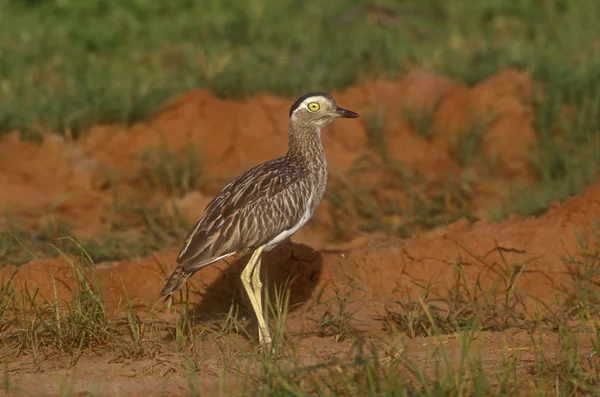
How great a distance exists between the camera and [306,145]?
26.1 ft

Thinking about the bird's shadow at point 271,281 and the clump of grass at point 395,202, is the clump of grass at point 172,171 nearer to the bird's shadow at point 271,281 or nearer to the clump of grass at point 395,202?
the clump of grass at point 395,202

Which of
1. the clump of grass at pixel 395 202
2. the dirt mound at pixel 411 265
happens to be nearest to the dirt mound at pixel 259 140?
the clump of grass at pixel 395 202

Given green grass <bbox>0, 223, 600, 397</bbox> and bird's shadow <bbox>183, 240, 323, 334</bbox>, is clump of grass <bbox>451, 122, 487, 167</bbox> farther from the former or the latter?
bird's shadow <bbox>183, 240, 323, 334</bbox>

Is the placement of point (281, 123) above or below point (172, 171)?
above

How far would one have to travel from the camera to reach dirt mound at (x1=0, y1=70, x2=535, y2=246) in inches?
424

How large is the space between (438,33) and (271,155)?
11.5 feet

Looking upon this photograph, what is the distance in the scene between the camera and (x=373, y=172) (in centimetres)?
1078

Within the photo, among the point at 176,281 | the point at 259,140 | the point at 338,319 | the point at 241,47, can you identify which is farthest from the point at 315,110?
the point at 241,47

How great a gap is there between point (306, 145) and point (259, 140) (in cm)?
347

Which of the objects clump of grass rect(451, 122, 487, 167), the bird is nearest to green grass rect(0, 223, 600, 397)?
the bird

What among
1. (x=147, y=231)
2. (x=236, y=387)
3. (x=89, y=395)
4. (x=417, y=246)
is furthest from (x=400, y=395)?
(x=147, y=231)

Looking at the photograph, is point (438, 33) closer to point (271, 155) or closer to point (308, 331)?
point (271, 155)

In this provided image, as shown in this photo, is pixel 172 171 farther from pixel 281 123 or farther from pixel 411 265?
pixel 411 265

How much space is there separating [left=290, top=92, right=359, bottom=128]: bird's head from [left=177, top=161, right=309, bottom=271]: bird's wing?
527 mm
